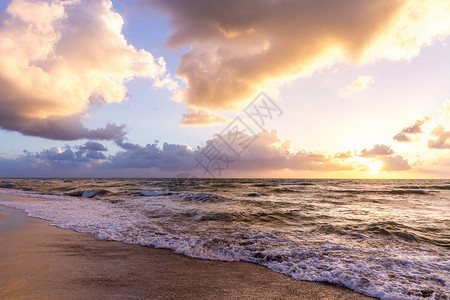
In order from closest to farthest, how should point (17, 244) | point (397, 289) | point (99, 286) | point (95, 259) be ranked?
point (99, 286), point (397, 289), point (95, 259), point (17, 244)

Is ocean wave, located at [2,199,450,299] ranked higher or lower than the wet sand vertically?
lower

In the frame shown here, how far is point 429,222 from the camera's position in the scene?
445 inches

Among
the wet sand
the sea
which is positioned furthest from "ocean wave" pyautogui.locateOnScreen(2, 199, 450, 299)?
the wet sand

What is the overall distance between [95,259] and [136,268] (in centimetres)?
130

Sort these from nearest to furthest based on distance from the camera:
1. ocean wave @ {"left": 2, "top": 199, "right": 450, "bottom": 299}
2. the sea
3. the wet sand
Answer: the wet sand, ocean wave @ {"left": 2, "top": 199, "right": 450, "bottom": 299}, the sea

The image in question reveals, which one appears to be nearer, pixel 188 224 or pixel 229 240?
pixel 229 240

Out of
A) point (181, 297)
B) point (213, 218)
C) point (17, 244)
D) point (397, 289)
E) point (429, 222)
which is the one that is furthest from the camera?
point (213, 218)

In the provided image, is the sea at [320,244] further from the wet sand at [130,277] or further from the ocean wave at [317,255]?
the wet sand at [130,277]

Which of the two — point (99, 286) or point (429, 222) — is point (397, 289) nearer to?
point (99, 286)

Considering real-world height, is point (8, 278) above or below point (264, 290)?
above

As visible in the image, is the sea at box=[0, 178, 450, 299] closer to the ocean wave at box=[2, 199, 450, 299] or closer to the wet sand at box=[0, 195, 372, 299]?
the ocean wave at box=[2, 199, 450, 299]

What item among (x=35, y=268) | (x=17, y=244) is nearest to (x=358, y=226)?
(x=35, y=268)

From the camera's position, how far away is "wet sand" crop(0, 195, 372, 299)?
4090mm

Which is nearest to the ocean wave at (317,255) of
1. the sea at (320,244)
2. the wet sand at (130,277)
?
the sea at (320,244)
